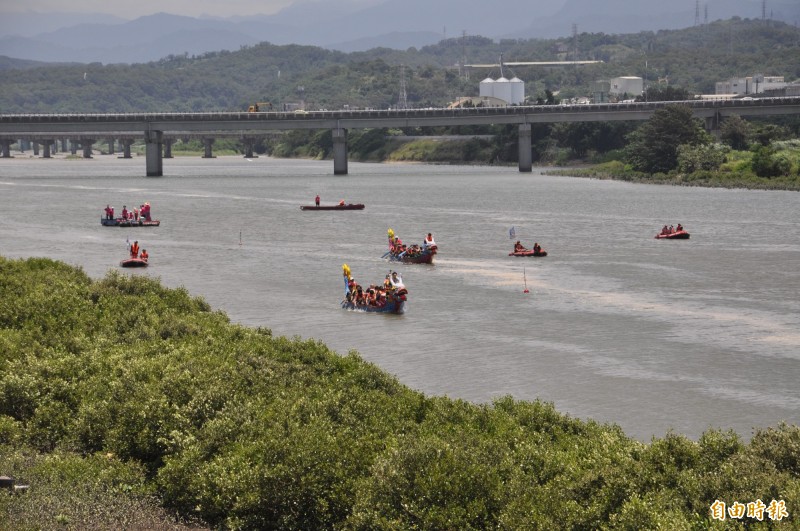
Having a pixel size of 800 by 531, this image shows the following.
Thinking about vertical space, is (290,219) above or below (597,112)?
below

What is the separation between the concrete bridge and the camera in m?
181

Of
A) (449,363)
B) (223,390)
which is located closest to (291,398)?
(223,390)

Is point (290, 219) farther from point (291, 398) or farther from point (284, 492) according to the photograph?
point (284, 492)

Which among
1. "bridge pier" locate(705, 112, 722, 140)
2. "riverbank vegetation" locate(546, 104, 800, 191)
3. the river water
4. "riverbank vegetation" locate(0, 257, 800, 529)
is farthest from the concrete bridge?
"riverbank vegetation" locate(0, 257, 800, 529)

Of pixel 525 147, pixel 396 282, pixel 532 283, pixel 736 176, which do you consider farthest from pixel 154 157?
pixel 396 282

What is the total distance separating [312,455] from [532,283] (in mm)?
41034

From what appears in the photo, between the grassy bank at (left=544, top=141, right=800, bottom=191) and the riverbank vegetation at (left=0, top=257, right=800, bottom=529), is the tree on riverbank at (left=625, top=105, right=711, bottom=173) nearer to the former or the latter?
the grassy bank at (left=544, top=141, right=800, bottom=191)

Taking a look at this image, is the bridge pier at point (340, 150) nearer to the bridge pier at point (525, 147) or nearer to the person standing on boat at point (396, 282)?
the bridge pier at point (525, 147)

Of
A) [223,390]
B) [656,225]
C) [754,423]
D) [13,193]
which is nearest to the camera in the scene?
[223,390]

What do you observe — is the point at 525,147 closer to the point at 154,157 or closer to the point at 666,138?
the point at 666,138

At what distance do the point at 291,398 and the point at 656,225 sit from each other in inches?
2795

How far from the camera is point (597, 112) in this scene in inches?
7338

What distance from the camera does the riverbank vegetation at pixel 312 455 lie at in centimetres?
2261

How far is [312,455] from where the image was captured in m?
25.9
